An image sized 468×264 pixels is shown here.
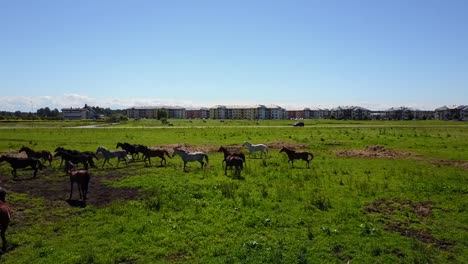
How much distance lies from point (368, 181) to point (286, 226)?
996 centimetres

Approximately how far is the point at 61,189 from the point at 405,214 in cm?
1734

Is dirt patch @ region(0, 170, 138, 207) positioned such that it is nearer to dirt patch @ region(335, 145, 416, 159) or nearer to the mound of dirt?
the mound of dirt

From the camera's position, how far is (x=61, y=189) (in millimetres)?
19828

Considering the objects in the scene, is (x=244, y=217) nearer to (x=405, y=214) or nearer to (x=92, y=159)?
(x=405, y=214)

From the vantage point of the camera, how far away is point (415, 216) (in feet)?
49.4

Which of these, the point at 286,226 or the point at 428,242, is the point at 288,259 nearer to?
the point at 286,226

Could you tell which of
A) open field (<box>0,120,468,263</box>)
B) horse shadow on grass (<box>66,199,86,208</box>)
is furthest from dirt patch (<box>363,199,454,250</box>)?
horse shadow on grass (<box>66,199,86,208</box>)

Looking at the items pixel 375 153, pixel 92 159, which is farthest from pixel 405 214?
pixel 92 159

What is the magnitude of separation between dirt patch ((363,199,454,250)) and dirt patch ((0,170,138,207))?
11.6 meters

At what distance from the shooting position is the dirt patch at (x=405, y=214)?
42.3ft

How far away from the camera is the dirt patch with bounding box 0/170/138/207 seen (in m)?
17.8

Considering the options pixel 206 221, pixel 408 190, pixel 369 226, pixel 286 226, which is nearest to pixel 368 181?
pixel 408 190

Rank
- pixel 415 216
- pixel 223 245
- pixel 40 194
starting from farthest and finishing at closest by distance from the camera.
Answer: pixel 40 194 → pixel 415 216 → pixel 223 245

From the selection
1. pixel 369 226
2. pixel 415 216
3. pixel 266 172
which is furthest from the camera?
pixel 266 172
